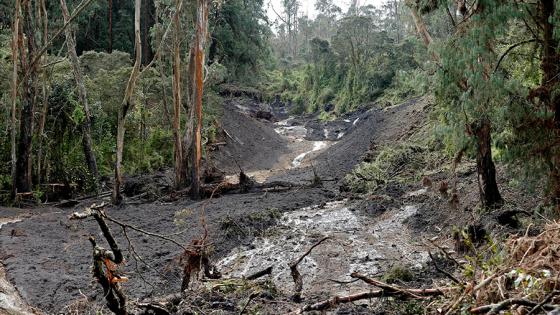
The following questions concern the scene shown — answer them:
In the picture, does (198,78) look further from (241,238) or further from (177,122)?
(241,238)

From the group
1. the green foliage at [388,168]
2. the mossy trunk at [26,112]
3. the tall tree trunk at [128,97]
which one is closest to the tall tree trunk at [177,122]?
the tall tree trunk at [128,97]

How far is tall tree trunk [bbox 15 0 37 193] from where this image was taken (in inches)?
562

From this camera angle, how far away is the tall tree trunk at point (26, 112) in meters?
14.3

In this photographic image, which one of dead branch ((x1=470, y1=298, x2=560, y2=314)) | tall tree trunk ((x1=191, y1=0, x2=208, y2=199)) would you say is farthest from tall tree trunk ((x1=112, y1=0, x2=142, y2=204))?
dead branch ((x1=470, y1=298, x2=560, y2=314))

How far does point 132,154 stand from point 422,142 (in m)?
11.0

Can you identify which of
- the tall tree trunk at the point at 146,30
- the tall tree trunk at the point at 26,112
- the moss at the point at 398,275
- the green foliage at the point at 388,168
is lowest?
the moss at the point at 398,275

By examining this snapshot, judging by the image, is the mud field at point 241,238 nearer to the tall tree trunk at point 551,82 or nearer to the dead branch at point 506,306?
the tall tree trunk at point 551,82

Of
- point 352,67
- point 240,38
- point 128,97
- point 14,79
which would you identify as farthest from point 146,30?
point 352,67

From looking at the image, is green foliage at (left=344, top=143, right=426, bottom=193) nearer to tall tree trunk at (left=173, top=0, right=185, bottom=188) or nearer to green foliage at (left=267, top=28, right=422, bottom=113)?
tall tree trunk at (left=173, top=0, right=185, bottom=188)

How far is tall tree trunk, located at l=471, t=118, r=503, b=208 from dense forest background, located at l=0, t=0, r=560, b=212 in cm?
2

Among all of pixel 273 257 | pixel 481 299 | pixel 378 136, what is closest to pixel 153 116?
pixel 378 136

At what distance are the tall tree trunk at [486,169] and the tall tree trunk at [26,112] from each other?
11466mm

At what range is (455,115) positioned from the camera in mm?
8672

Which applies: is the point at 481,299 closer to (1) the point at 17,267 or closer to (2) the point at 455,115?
(2) the point at 455,115
